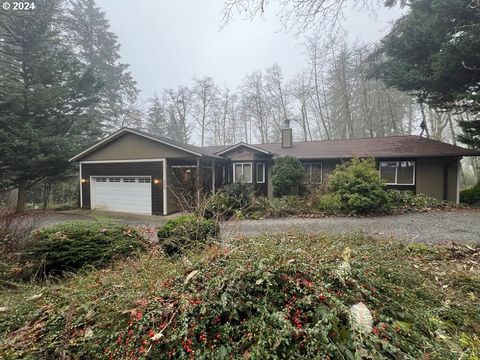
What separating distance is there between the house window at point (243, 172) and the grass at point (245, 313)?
11780mm

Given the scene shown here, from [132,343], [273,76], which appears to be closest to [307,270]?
[132,343]

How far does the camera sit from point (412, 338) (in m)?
1.80

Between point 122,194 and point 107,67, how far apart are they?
16.0m

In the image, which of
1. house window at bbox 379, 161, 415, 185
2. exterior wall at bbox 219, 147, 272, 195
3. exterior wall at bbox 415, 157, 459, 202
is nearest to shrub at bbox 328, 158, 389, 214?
house window at bbox 379, 161, 415, 185

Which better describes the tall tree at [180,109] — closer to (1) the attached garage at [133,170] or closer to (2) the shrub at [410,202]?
(1) the attached garage at [133,170]

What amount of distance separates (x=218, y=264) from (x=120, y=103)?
25.4m

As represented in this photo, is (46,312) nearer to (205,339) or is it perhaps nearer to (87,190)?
(205,339)

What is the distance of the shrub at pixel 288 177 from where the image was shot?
12.3m

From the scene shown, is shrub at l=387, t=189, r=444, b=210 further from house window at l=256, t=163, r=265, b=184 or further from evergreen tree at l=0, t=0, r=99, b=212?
evergreen tree at l=0, t=0, r=99, b=212

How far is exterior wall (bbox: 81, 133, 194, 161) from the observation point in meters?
11.9

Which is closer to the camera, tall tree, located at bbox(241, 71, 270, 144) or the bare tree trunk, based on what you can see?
the bare tree trunk

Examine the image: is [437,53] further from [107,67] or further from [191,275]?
[107,67]

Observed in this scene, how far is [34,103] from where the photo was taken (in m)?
12.3

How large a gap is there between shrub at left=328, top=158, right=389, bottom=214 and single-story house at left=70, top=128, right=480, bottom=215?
3.10m
